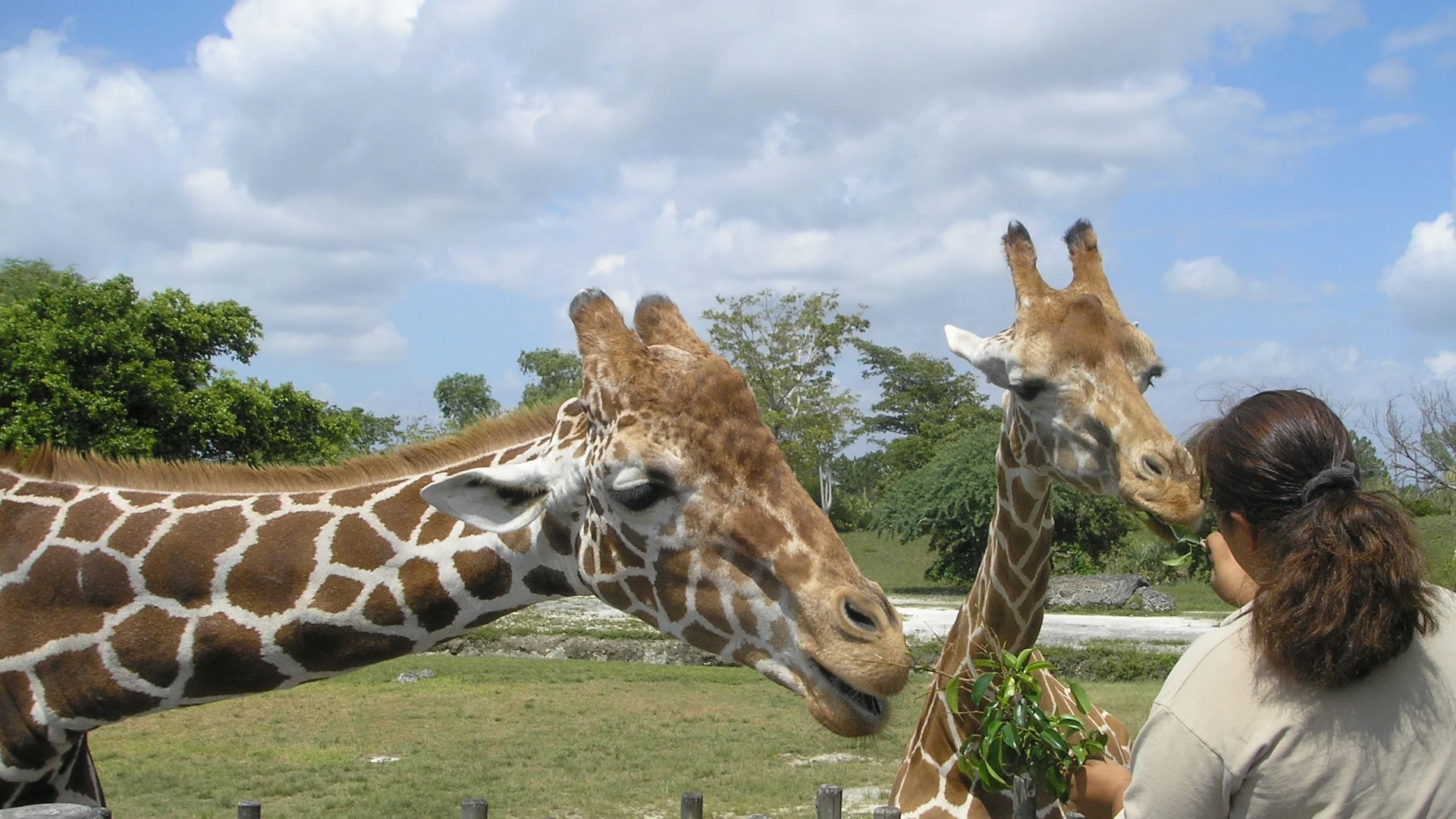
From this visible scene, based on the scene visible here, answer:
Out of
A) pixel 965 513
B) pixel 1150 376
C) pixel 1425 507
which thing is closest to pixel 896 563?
pixel 965 513

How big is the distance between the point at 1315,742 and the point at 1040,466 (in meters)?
2.55

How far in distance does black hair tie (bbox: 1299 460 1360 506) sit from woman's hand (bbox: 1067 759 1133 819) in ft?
3.98

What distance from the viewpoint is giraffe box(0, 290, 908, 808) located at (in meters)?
3.06

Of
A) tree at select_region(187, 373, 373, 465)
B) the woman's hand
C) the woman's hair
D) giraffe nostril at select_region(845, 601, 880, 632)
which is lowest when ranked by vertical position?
the woman's hand

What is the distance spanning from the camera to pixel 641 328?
3750 millimetres

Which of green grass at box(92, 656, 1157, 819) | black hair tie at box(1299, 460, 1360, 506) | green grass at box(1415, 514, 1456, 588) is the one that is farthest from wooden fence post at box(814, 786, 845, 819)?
green grass at box(1415, 514, 1456, 588)

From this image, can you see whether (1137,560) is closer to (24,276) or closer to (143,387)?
(143,387)

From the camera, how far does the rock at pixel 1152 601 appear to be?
28.7 meters

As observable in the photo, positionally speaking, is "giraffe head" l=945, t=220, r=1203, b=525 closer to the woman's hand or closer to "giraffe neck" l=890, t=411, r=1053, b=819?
"giraffe neck" l=890, t=411, r=1053, b=819

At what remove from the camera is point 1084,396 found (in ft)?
14.3

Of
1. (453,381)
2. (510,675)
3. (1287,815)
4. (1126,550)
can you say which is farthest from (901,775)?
(453,381)

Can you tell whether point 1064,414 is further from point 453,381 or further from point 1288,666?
point 453,381

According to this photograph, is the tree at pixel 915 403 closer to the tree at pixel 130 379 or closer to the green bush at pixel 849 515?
the green bush at pixel 849 515

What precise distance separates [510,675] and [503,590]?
13499mm
